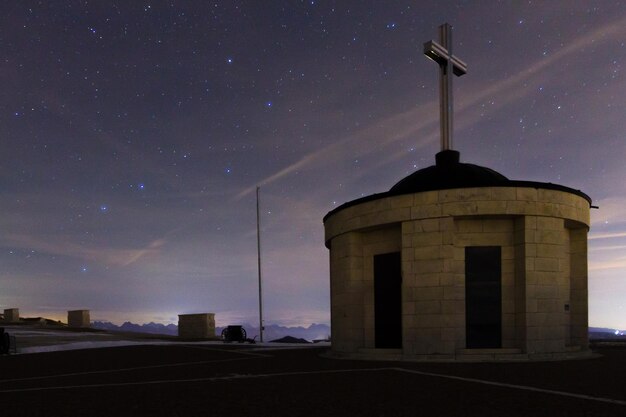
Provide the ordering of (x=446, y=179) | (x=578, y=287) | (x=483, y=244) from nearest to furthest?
(x=483, y=244) → (x=446, y=179) → (x=578, y=287)

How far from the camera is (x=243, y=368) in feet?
51.6

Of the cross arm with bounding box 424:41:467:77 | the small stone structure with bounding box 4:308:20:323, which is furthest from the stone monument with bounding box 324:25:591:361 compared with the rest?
the small stone structure with bounding box 4:308:20:323

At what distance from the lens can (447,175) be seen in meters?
19.9

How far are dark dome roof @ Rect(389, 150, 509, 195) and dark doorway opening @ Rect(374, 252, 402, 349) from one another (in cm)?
274

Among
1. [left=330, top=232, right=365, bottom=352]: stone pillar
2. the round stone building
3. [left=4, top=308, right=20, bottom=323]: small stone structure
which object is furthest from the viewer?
[left=4, top=308, right=20, bottom=323]: small stone structure

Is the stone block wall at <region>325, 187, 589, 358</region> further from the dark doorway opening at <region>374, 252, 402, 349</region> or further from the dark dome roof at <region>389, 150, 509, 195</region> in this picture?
the dark dome roof at <region>389, 150, 509, 195</region>

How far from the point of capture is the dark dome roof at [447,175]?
19.4m

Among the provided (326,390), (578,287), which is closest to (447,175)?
(578,287)

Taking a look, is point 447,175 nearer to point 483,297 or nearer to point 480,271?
point 480,271

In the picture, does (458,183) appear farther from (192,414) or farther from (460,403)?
(192,414)

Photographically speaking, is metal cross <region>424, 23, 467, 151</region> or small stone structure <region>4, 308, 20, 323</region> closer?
metal cross <region>424, 23, 467, 151</region>

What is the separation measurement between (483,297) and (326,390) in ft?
29.2

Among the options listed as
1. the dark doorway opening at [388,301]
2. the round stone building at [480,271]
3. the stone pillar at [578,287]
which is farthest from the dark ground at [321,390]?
the stone pillar at [578,287]

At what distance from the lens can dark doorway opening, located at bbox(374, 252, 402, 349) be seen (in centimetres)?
1877
